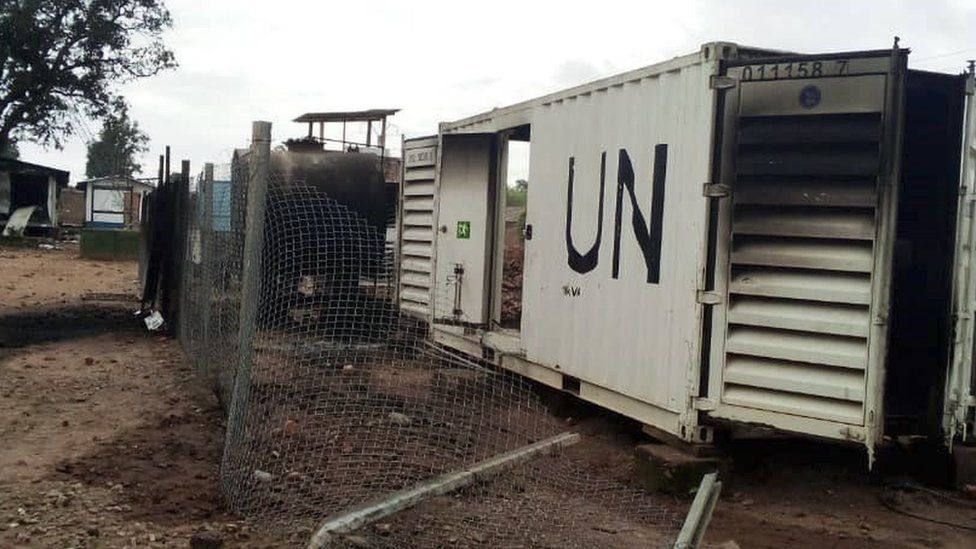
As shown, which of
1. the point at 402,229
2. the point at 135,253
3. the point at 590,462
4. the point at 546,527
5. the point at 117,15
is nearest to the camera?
the point at 546,527

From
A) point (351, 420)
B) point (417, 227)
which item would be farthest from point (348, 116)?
point (351, 420)

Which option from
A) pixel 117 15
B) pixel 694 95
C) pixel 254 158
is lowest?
pixel 254 158

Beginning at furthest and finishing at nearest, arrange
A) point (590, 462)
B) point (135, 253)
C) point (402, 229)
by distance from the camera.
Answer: point (135, 253)
point (402, 229)
point (590, 462)

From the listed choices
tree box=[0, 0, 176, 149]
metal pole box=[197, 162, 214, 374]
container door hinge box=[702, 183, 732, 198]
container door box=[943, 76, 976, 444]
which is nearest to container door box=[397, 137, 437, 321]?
Answer: metal pole box=[197, 162, 214, 374]

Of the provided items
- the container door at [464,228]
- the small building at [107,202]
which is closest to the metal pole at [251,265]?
the container door at [464,228]

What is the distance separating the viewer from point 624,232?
7.16 m

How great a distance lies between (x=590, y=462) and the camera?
286 inches

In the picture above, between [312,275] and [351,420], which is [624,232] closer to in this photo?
[351,420]

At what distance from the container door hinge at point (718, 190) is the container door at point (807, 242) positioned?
0.11ft

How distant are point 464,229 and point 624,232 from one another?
3092mm

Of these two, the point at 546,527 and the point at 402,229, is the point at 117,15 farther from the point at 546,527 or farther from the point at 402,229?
the point at 546,527

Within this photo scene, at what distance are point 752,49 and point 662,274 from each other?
160cm

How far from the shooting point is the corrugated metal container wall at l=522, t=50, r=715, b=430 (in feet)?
21.0

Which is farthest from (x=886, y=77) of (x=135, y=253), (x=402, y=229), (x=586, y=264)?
(x=135, y=253)
